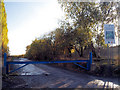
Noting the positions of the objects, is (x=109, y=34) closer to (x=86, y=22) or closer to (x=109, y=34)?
(x=109, y=34)

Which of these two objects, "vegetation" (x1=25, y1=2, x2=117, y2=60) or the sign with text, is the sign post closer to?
the sign with text

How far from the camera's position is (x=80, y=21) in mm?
17109

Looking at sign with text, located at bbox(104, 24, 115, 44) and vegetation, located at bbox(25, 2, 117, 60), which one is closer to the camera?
sign with text, located at bbox(104, 24, 115, 44)

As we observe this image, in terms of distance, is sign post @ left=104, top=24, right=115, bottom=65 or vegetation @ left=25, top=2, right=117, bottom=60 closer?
sign post @ left=104, top=24, right=115, bottom=65

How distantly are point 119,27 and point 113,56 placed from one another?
4.74 m

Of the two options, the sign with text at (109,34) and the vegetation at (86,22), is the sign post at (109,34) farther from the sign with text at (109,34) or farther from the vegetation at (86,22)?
the vegetation at (86,22)

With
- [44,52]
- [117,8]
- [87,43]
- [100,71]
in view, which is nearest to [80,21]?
[87,43]

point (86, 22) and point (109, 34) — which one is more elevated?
point (86, 22)

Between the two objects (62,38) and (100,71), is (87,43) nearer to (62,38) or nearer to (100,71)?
(62,38)

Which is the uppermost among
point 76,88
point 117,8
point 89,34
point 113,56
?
point 117,8

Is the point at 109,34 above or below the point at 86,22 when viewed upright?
below

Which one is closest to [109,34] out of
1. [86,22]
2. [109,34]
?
[109,34]

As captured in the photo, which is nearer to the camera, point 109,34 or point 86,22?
point 109,34

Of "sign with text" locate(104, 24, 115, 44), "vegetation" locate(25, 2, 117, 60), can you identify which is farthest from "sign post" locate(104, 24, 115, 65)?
"vegetation" locate(25, 2, 117, 60)
